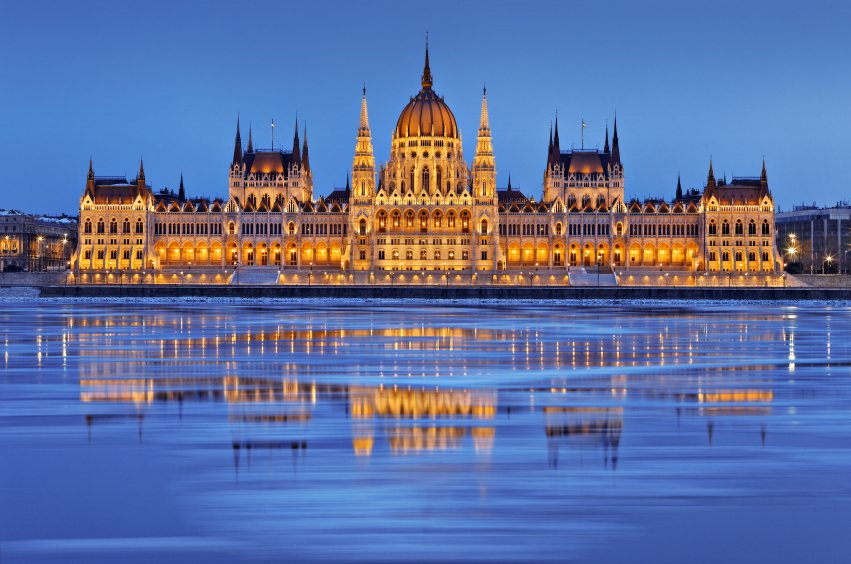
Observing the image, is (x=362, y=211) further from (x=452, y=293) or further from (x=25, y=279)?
(x=25, y=279)

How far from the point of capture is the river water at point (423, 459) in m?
9.49

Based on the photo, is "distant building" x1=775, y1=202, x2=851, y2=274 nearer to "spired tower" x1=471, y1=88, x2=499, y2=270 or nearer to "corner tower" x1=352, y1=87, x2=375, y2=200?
"spired tower" x1=471, y1=88, x2=499, y2=270

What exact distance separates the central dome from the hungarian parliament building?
185mm

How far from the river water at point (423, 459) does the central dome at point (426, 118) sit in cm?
10917

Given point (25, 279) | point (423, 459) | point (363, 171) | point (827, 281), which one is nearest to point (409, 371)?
point (423, 459)

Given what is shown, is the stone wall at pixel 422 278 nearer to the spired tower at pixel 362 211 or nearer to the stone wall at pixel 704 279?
the stone wall at pixel 704 279

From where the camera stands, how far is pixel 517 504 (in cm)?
1070

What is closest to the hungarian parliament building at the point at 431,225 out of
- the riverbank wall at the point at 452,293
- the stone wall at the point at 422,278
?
the stone wall at the point at 422,278

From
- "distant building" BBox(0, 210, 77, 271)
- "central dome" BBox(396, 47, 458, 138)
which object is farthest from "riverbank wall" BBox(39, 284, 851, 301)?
"distant building" BBox(0, 210, 77, 271)

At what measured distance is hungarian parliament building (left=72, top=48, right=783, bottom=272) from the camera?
125 metres

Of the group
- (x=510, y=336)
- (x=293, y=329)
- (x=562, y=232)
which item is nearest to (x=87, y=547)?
(x=510, y=336)

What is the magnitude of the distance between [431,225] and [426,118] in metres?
17.6

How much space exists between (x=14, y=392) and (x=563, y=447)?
37.0 feet

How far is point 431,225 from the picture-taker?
4924 inches
